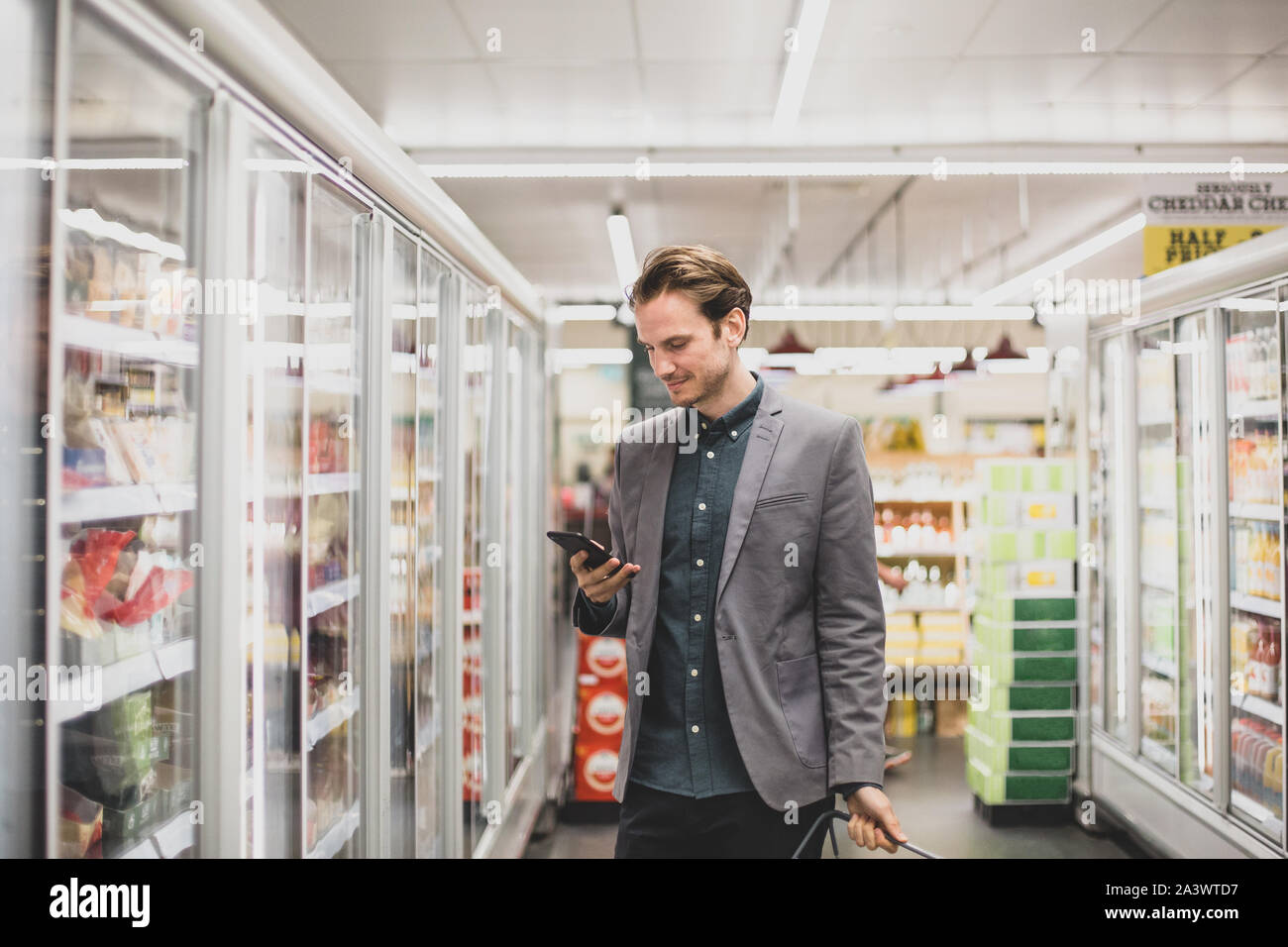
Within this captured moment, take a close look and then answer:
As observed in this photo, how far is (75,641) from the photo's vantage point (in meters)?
1.47

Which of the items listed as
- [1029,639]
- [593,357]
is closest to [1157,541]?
[1029,639]

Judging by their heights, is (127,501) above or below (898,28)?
below

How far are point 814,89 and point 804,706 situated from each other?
4.55 meters

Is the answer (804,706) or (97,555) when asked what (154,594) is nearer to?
(97,555)

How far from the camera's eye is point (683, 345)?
1.71 metres

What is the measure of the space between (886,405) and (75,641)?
53.6 ft

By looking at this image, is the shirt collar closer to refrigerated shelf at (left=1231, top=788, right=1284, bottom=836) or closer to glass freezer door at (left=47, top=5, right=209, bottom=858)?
glass freezer door at (left=47, top=5, right=209, bottom=858)

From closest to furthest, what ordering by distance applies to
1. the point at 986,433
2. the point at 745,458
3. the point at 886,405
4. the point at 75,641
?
1. the point at 75,641
2. the point at 745,458
3. the point at 986,433
4. the point at 886,405

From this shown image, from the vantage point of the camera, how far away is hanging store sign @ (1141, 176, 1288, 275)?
420cm

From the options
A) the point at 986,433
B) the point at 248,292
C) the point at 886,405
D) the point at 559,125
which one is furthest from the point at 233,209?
the point at 886,405

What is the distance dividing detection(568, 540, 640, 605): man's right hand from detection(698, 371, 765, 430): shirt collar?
35cm

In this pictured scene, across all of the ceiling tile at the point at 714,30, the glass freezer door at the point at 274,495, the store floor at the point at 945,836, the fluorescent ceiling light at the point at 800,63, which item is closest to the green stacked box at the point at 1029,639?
the store floor at the point at 945,836

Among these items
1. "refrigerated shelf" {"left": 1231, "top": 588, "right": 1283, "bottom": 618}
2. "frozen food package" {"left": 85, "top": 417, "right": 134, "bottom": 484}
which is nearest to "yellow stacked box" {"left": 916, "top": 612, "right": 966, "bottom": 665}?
"refrigerated shelf" {"left": 1231, "top": 588, "right": 1283, "bottom": 618}
